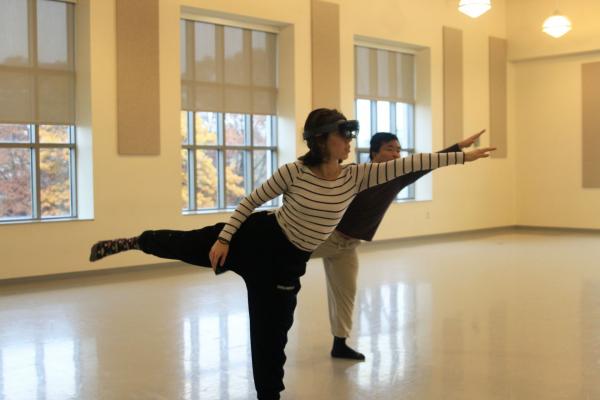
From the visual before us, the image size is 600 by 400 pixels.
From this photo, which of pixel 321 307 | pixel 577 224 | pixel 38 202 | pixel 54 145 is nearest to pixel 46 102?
pixel 54 145

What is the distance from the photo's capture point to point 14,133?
7.75 metres

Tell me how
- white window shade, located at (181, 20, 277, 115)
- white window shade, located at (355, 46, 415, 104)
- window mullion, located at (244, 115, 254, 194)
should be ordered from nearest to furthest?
white window shade, located at (181, 20, 277, 115) → window mullion, located at (244, 115, 254, 194) → white window shade, located at (355, 46, 415, 104)

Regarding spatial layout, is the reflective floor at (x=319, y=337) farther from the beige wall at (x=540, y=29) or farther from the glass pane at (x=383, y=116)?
the beige wall at (x=540, y=29)

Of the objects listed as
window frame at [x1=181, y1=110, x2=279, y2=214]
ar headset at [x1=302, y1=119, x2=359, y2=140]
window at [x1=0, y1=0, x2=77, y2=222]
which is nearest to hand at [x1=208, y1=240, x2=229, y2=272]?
ar headset at [x1=302, y1=119, x2=359, y2=140]

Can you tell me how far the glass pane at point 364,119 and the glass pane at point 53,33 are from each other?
4755 mm

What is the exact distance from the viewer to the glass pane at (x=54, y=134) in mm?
7957

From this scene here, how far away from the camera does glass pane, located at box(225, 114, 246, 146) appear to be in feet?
31.4

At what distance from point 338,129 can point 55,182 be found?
5652 mm

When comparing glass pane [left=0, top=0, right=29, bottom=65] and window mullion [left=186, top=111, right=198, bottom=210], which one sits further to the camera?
window mullion [left=186, top=111, right=198, bottom=210]

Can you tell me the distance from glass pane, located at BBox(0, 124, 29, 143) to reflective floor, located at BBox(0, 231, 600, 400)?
5.40ft

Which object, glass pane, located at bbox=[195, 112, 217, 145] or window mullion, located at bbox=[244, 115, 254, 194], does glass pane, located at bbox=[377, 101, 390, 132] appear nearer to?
window mullion, located at bbox=[244, 115, 254, 194]

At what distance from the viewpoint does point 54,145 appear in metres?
8.04

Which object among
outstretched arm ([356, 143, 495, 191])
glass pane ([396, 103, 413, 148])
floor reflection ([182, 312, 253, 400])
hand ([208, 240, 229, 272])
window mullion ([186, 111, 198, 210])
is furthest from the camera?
glass pane ([396, 103, 413, 148])

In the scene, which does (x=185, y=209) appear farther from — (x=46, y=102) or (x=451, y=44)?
(x=451, y=44)
